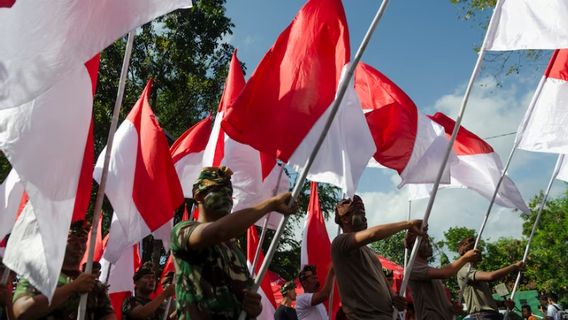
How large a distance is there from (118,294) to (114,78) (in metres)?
12.6

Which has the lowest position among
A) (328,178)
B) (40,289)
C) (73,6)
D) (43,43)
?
(40,289)

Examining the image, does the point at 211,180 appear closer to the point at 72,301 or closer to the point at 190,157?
the point at 72,301

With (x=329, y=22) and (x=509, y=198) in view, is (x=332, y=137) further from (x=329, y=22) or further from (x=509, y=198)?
(x=509, y=198)

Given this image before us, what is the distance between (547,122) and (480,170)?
1126mm

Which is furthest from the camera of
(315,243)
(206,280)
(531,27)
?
(315,243)

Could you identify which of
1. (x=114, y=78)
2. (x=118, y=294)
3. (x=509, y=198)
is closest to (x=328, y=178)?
(x=509, y=198)

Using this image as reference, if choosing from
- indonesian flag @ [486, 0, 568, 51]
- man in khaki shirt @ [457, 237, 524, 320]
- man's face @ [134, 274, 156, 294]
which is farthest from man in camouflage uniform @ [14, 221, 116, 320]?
man in khaki shirt @ [457, 237, 524, 320]

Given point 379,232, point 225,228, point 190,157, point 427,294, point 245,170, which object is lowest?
point 225,228

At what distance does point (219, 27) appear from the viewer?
22.0 metres

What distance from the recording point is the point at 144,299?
6.37 metres

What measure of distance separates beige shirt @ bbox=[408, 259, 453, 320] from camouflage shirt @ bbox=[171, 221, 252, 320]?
2.96 meters

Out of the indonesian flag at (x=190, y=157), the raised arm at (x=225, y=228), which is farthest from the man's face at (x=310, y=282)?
the raised arm at (x=225, y=228)

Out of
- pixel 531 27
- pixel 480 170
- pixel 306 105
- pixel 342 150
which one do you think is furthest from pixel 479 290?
pixel 306 105

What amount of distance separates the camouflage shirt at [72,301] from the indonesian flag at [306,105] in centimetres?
162
